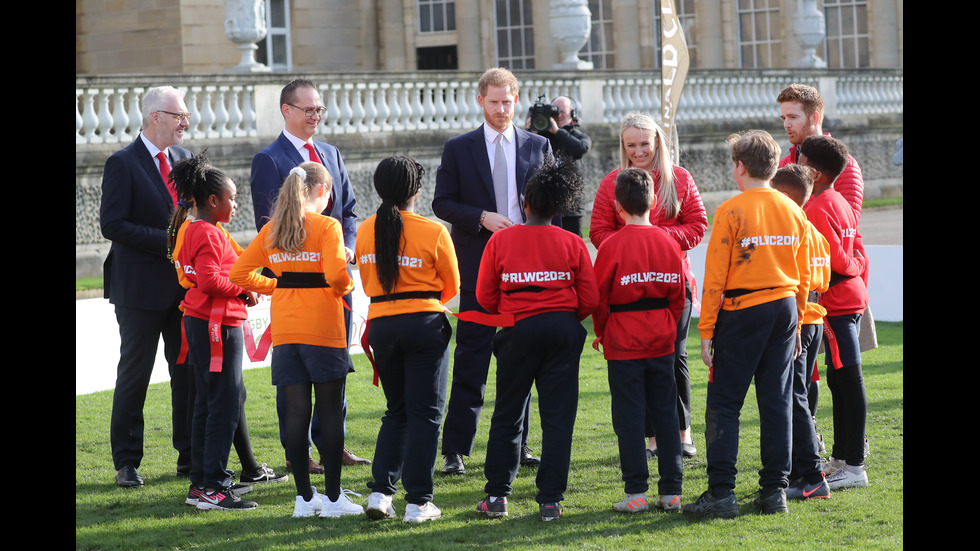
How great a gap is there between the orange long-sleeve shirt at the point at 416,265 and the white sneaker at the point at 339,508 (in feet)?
2.62

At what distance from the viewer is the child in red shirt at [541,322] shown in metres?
4.73

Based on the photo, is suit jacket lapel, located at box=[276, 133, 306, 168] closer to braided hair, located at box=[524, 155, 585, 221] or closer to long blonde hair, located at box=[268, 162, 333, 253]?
long blonde hair, located at box=[268, 162, 333, 253]

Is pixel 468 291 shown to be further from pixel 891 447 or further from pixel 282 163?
pixel 891 447

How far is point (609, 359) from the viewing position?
494cm

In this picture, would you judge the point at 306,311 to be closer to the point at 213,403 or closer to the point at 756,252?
the point at 213,403

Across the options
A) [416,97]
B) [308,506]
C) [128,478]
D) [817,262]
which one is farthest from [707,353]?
[416,97]

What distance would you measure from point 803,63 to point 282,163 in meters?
16.4

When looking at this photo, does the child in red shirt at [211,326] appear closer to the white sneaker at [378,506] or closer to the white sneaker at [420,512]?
the white sneaker at [378,506]

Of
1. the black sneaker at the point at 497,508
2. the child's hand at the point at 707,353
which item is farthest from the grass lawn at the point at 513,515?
the child's hand at the point at 707,353

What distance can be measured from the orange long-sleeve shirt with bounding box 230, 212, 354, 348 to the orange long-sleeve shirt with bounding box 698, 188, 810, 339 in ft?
4.87
